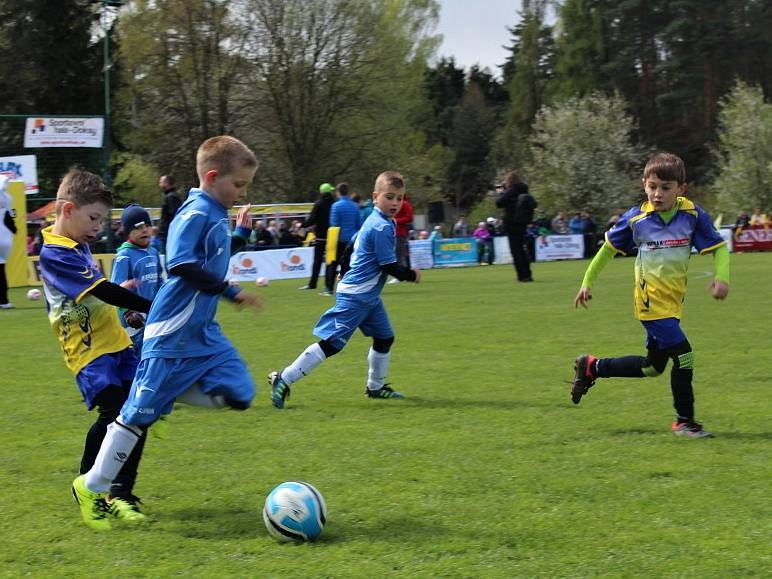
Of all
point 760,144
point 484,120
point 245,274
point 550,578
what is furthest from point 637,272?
point 484,120

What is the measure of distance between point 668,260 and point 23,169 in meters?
17.8

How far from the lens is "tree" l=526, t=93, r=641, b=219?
51562 millimetres

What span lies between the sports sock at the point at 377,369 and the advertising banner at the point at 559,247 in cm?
2430

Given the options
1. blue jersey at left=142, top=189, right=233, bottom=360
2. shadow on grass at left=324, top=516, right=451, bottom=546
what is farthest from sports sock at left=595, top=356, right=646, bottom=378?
blue jersey at left=142, top=189, right=233, bottom=360

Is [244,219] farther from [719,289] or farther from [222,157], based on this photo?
[719,289]

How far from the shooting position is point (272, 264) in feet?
83.3

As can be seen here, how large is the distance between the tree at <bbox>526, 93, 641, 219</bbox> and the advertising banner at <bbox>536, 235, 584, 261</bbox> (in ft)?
59.5

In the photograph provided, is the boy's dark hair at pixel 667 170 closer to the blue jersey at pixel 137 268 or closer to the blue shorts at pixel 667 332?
the blue shorts at pixel 667 332

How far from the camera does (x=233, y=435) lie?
6875mm

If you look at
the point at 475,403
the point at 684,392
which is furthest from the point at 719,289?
the point at 475,403

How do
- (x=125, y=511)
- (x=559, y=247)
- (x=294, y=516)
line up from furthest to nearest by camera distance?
(x=559, y=247), (x=125, y=511), (x=294, y=516)

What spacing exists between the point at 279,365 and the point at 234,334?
289cm

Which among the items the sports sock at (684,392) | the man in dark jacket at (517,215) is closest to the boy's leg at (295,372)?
the sports sock at (684,392)

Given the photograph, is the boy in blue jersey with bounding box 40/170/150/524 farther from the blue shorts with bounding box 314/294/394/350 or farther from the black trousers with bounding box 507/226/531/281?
the black trousers with bounding box 507/226/531/281
